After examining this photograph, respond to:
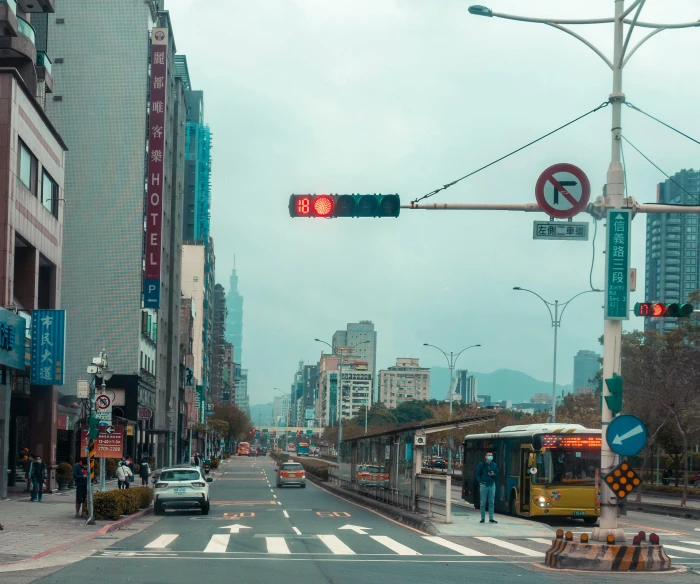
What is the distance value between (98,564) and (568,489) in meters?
15.7

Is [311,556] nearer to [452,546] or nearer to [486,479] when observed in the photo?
[452,546]

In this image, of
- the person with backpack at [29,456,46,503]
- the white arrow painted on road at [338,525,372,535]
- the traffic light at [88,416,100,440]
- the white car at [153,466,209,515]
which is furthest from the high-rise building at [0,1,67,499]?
the white arrow painted on road at [338,525,372,535]

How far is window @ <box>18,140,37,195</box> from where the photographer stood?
37.5 m

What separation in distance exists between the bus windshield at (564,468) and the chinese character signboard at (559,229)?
43.7 ft

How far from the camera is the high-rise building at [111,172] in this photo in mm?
66188

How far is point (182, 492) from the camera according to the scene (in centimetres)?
3109

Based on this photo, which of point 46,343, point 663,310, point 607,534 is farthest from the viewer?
point 46,343

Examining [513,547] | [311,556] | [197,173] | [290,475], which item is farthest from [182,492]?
[197,173]

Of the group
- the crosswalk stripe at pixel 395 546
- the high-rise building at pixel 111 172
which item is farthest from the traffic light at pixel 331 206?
the high-rise building at pixel 111 172

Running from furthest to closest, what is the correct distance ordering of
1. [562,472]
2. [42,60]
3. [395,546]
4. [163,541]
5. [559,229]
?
[42,60]
[562,472]
[163,541]
[395,546]
[559,229]

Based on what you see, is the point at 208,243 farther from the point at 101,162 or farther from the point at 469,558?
the point at 469,558

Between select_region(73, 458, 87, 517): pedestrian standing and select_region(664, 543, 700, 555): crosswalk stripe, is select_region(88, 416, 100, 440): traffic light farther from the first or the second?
select_region(664, 543, 700, 555): crosswalk stripe

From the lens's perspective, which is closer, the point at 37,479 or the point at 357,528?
the point at 357,528

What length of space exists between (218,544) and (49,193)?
25.9m
